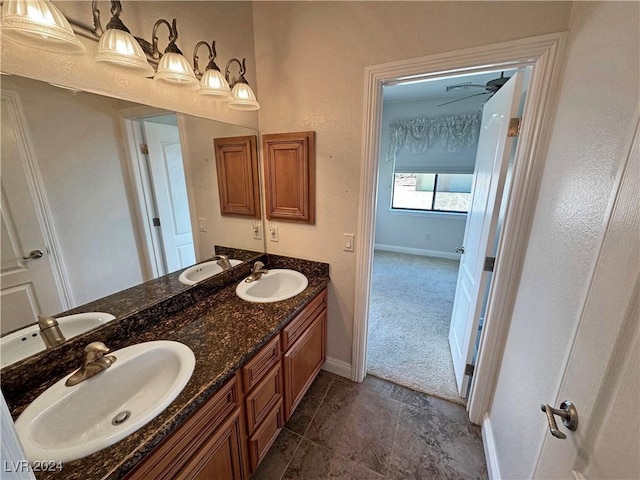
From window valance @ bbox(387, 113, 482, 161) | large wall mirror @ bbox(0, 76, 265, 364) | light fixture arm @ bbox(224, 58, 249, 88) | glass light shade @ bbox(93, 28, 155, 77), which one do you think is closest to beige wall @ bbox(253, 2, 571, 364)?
light fixture arm @ bbox(224, 58, 249, 88)

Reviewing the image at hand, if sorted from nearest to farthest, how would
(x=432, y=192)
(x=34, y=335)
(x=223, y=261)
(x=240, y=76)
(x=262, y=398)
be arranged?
(x=34, y=335) → (x=262, y=398) → (x=240, y=76) → (x=223, y=261) → (x=432, y=192)

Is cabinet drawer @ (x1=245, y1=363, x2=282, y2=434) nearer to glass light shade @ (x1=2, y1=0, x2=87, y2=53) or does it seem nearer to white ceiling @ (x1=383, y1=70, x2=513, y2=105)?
glass light shade @ (x1=2, y1=0, x2=87, y2=53)

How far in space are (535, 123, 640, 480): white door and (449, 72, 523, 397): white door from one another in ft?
3.07

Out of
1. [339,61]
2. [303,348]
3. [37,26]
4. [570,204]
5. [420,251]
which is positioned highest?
[339,61]

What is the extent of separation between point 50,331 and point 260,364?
802 millimetres

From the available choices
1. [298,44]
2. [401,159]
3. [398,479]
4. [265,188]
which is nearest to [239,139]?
[265,188]

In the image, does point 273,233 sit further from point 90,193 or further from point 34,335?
point 34,335

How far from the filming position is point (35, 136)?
86 cm

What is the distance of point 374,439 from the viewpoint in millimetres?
1556

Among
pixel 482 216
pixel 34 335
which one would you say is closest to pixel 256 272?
pixel 34 335

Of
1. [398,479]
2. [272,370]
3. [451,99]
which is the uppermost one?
[451,99]

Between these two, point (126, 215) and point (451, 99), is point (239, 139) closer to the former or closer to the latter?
point (126, 215)

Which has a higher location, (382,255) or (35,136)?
(35,136)

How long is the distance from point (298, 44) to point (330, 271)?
1.51 meters
